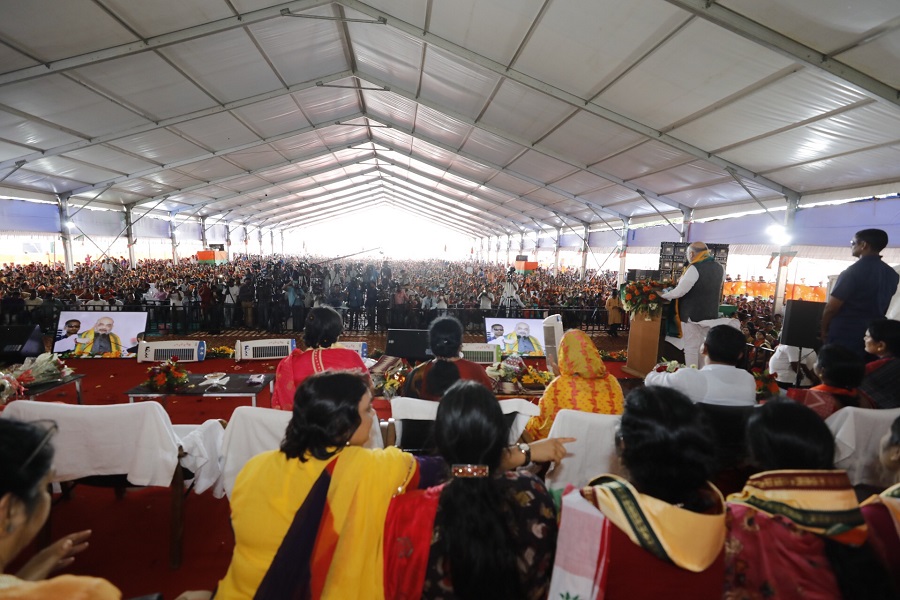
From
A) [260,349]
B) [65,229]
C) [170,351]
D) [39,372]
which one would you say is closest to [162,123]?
[170,351]

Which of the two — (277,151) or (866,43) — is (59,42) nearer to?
(277,151)

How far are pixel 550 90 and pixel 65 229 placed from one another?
15952 millimetres

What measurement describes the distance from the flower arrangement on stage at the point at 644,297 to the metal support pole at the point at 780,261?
781 cm

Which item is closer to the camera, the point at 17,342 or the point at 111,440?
the point at 111,440

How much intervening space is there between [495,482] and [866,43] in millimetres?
6449

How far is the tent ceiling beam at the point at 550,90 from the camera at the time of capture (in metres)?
7.20

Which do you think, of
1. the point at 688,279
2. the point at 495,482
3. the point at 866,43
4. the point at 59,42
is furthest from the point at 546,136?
the point at 495,482

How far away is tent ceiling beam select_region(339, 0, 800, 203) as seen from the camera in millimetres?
7199

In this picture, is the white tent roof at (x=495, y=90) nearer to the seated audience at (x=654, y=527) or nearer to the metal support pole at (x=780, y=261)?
the metal support pole at (x=780, y=261)

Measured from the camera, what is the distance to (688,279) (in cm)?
435

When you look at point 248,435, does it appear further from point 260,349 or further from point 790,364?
point 790,364

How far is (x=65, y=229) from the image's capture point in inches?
561

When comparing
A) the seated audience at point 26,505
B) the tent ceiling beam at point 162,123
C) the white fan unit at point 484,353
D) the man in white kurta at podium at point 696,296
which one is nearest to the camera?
the seated audience at point 26,505

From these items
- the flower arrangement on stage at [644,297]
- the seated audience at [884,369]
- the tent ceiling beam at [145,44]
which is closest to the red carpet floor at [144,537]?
the seated audience at [884,369]
